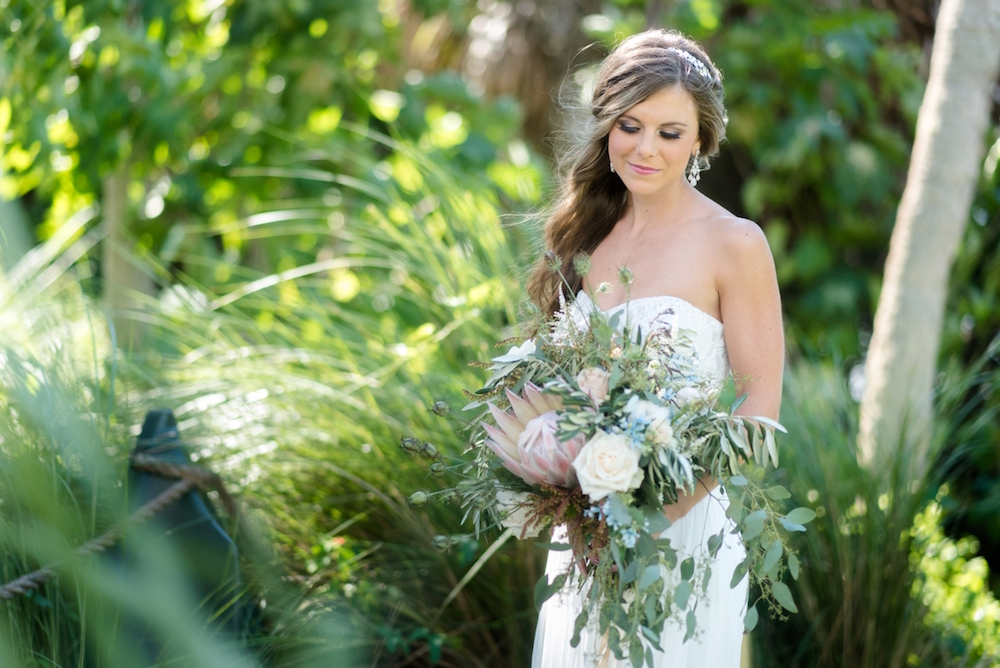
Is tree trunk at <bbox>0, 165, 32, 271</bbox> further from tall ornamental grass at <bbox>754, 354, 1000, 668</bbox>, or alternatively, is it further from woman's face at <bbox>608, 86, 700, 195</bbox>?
tall ornamental grass at <bbox>754, 354, 1000, 668</bbox>

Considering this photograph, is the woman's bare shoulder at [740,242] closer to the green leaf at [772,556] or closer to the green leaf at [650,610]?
the green leaf at [772,556]

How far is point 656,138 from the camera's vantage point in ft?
7.10

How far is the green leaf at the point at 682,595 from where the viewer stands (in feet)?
5.69

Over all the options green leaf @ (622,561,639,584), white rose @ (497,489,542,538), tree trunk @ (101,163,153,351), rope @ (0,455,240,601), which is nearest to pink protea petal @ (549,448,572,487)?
white rose @ (497,489,542,538)

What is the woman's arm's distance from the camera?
2.09 meters

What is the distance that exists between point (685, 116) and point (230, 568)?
188 centimetres

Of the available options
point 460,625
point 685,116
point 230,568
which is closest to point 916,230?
point 685,116

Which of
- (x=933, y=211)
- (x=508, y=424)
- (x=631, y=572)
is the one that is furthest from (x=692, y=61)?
(x=933, y=211)

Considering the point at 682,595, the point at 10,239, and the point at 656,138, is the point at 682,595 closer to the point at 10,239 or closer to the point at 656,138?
the point at 656,138

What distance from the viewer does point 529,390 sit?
1852 mm

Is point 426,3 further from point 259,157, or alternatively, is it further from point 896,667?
point 896,667

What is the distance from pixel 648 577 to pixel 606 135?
1.20 meters

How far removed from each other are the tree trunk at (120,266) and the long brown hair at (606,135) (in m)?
2.83

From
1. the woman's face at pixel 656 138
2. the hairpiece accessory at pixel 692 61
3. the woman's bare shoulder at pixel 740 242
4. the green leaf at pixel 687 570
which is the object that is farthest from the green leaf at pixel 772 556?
the hairpiece accessory at pixel 692 61
